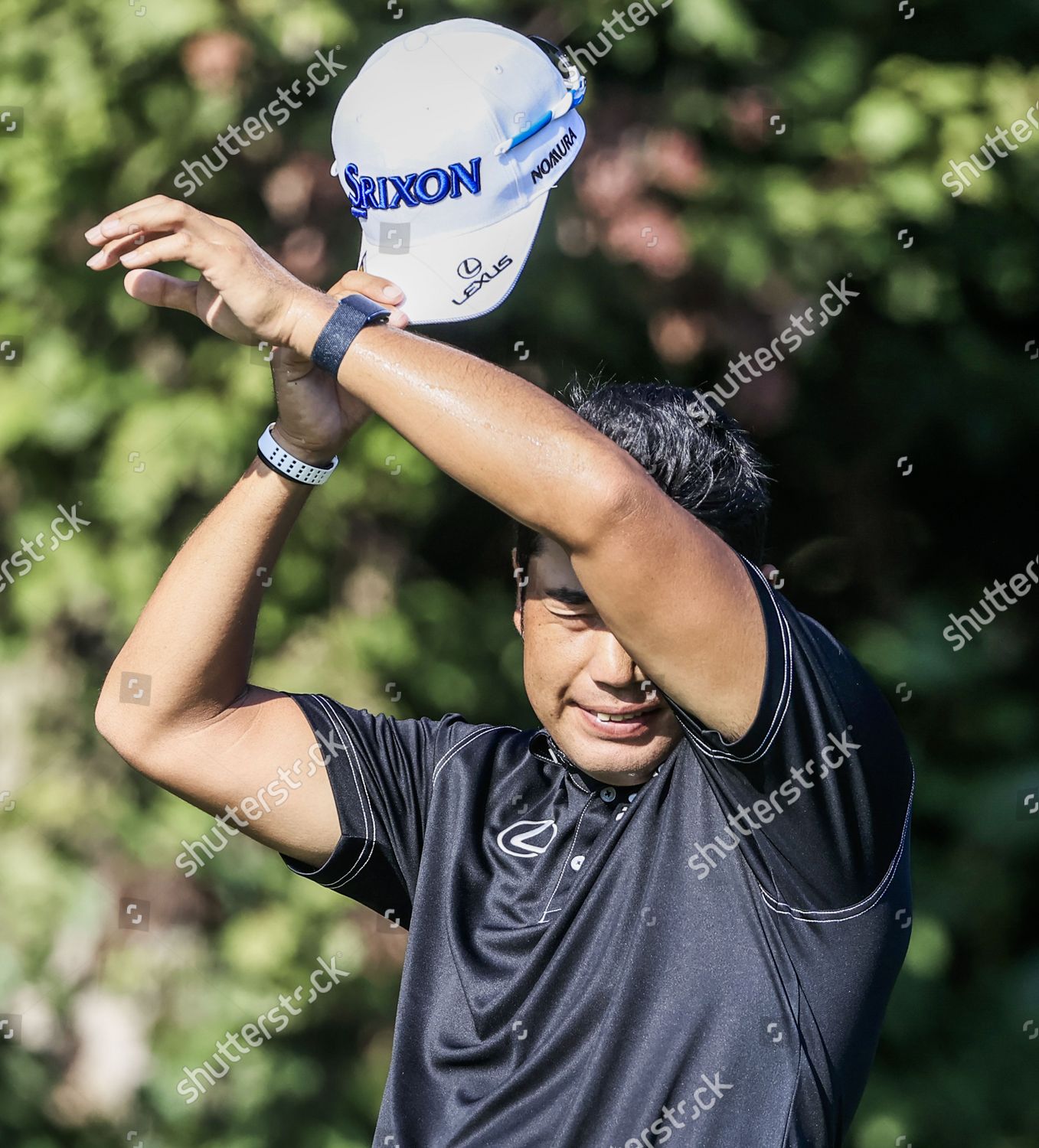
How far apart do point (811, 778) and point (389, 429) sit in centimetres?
187

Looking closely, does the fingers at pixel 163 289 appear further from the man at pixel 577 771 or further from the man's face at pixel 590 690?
the man's face at pixel 590 690

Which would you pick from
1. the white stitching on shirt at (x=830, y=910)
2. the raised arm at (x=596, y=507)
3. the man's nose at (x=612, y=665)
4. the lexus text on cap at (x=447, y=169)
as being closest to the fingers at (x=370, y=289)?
the lexus text on cap at (x=447, y=169)

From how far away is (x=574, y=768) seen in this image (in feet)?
5.98

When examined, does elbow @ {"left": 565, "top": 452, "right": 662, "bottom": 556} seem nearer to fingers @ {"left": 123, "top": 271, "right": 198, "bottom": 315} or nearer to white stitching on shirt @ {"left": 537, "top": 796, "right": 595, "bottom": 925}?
white stitching on shirt @ {"left": 537, "top": 796, "right": 595, "bottom": 925}

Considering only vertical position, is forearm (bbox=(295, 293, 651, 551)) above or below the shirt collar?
above

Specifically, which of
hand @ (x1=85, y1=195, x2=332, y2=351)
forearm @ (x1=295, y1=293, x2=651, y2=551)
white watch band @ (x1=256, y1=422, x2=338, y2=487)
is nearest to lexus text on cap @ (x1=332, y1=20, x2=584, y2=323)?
white watch band @ (x1=256, y1=422, x2=338, y2=487)

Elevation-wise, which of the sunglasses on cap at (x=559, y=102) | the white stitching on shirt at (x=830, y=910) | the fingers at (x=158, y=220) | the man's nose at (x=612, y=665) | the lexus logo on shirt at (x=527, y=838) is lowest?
the lexus logo on shirt at (x=527, y=838)

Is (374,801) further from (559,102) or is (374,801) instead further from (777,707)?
(559,102)

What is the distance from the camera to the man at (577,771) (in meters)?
1.41

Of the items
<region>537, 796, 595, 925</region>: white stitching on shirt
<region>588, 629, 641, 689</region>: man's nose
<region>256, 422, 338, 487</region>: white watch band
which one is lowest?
<region>537, 796, 595, 925</region>: white stitching on shirt

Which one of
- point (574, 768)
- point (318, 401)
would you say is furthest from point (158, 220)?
point (574, 768)

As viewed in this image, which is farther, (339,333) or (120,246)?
(120,246)

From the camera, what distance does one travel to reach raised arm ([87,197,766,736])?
137 cm

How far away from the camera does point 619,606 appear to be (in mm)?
1396
